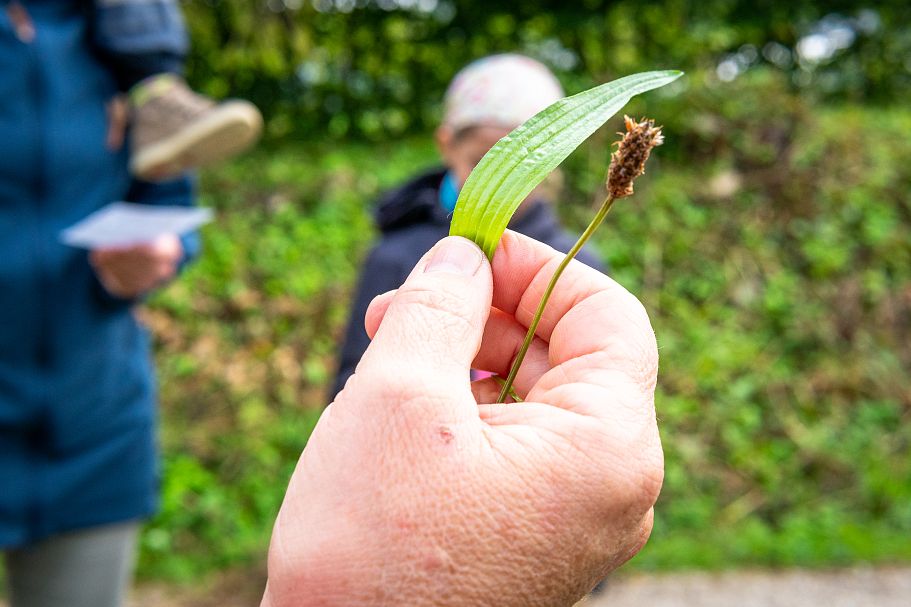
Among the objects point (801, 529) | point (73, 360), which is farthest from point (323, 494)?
point (801, 529)

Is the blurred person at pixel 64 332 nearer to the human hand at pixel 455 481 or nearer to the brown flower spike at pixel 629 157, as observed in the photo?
the human hand at pixel 455 481

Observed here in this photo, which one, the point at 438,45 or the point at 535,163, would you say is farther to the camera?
the point at 438,45

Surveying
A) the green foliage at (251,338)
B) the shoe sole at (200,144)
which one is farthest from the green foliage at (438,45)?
the shoe sole at (200,144)

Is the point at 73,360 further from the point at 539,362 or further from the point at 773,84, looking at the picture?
the point at 773,84

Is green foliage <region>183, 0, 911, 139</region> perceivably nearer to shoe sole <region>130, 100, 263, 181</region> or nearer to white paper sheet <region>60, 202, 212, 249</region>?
shoe sole <region>130, 100, 263, 181</region>

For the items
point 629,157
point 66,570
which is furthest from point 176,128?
point 629,157

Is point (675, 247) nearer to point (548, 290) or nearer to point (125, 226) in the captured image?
point (125, 226)
